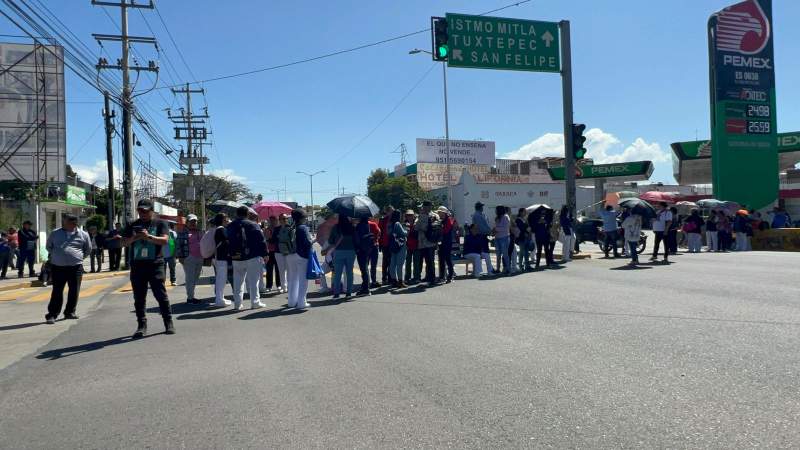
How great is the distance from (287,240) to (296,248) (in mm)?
409

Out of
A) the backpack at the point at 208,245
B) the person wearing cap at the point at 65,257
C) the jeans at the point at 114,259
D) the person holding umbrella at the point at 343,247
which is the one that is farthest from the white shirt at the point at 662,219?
the jeans at the point at 114,259

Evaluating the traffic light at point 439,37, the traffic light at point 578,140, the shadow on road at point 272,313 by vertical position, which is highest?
the traffic light at point 439,37

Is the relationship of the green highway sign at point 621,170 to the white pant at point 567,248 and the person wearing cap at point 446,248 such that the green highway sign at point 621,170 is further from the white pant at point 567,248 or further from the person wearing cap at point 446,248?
the person wearing cap at point 446,248

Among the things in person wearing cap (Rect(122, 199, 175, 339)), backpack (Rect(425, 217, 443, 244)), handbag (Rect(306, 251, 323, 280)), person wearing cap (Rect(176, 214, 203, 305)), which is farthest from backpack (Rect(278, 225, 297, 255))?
backpack (Rect(425, 217, 443, 244))

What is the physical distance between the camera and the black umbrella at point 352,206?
10562 mm

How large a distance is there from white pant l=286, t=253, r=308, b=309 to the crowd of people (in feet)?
0.06

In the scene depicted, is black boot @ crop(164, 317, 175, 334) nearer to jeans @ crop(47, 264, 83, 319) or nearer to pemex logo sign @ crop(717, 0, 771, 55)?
A: jeans @ crop(47, 264, 83, 319)

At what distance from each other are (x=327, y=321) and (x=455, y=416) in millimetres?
4487

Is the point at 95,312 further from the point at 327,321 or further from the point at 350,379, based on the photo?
the point at 350,379

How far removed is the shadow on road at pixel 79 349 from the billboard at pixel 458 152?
6277 cm

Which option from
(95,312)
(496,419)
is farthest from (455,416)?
(95,312)

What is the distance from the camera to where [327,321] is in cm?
852

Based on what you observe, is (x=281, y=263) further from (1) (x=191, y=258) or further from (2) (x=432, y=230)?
(2) (x=432, y=230)

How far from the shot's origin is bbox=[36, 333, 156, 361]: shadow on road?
6875mm
